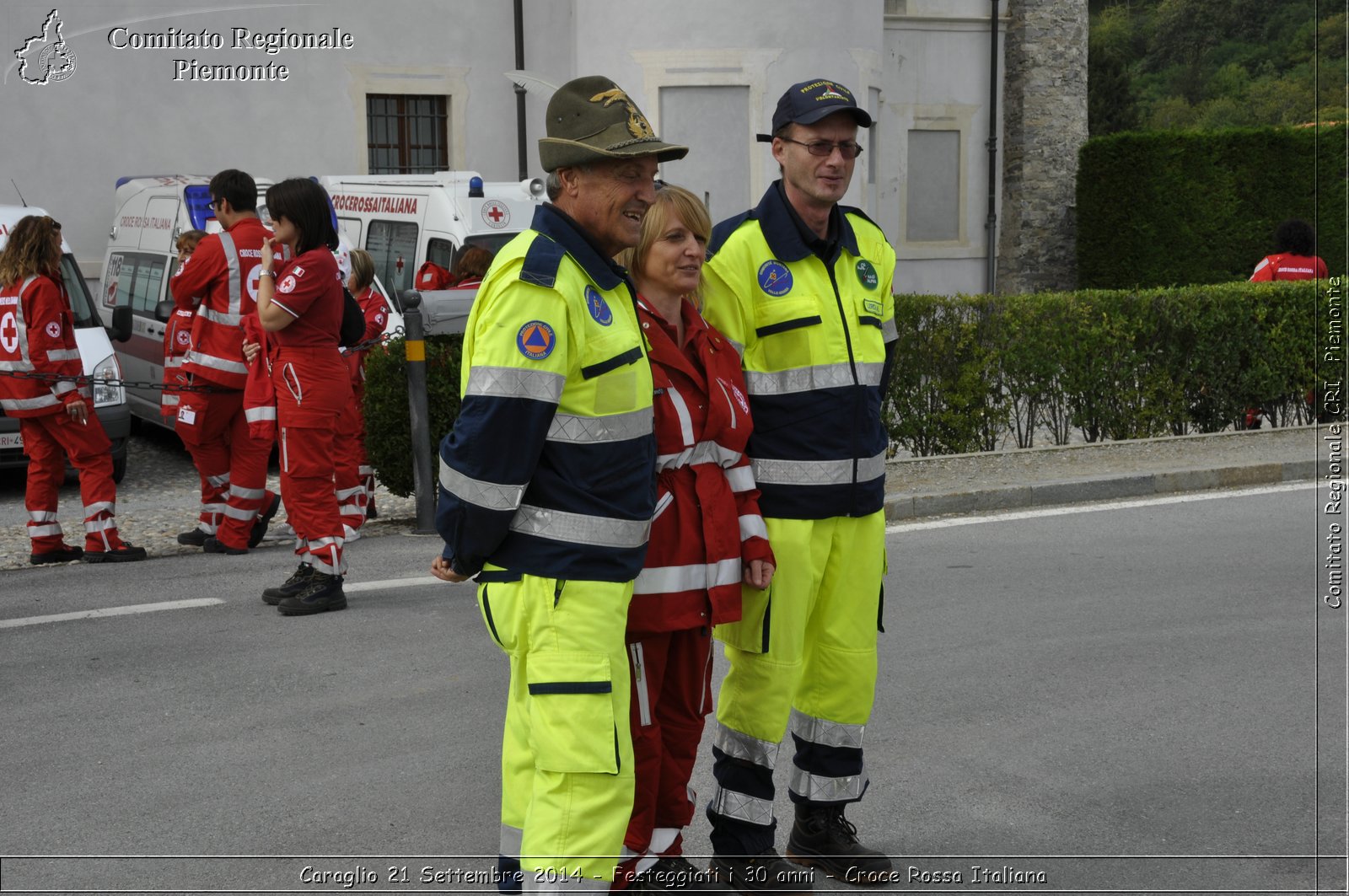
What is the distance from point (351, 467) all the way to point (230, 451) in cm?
75

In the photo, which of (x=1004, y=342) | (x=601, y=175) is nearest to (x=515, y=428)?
(x=601, y=175)

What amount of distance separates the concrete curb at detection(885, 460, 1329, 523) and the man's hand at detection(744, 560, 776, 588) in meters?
5.91

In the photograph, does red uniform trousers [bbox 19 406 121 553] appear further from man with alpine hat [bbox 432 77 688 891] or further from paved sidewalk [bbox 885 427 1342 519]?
man with alpine hat [bbox 432 77 688 891]

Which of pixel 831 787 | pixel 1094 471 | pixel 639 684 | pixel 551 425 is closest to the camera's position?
pixel 551 425

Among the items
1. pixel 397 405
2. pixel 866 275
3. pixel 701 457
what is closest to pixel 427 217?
pixel 397 405

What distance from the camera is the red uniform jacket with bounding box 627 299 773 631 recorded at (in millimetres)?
3613

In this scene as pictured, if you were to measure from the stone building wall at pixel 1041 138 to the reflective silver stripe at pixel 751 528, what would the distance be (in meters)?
23.6

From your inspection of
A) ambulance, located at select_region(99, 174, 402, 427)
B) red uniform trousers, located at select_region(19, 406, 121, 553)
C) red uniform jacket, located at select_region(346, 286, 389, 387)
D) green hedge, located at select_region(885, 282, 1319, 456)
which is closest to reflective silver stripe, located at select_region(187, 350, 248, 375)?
red uniform trousers, located at select_region(19, 406, 121, 553)

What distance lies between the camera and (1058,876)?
436 cm

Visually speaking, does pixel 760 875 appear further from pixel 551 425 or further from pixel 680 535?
pixel 551 425

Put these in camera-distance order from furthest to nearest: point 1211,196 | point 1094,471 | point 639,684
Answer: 1. point 1211,196
2. point 1094,471
3. point 639,684

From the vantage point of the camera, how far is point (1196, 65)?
Result: 51.2 meters

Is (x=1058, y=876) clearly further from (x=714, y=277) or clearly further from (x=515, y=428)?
(x=515, y=428)

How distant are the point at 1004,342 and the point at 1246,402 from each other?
8.11ft
